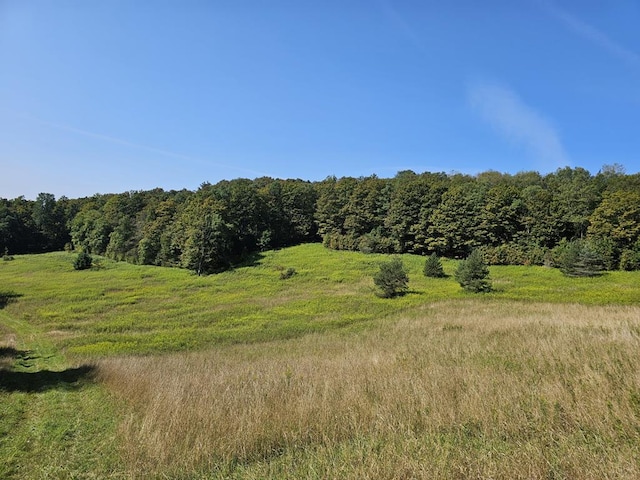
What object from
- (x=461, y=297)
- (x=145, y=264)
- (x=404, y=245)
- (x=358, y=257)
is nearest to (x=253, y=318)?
(x=461, y=297)

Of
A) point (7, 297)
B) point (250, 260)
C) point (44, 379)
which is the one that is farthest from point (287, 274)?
point (44, 379)

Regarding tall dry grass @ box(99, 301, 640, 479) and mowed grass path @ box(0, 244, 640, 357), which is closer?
tall dry grass @ box(99, 301, 640, 479)

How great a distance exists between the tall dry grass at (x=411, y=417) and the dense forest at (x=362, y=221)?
168 feet

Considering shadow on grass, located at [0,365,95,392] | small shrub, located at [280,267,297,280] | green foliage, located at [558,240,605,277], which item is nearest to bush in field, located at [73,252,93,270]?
small shrub, located at [280,267,297,280]

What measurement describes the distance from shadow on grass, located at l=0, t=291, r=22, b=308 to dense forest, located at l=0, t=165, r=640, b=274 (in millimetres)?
25416

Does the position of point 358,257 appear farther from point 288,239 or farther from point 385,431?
point 385,431

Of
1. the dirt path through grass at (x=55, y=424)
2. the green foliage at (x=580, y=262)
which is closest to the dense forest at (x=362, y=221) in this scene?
the green foliage at (x=580, y=262)

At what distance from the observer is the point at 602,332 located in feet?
35.4

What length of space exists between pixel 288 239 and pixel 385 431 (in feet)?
286

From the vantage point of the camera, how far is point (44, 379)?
1330 cm

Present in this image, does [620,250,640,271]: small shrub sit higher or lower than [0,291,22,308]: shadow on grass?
higher

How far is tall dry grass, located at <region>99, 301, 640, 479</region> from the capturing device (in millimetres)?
4102

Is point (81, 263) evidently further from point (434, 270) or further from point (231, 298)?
point (434, 270)

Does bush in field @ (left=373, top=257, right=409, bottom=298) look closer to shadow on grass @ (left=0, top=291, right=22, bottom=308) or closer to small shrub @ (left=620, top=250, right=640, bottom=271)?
small shrub @ (left=620, top=250, right=640, bottom=271)
